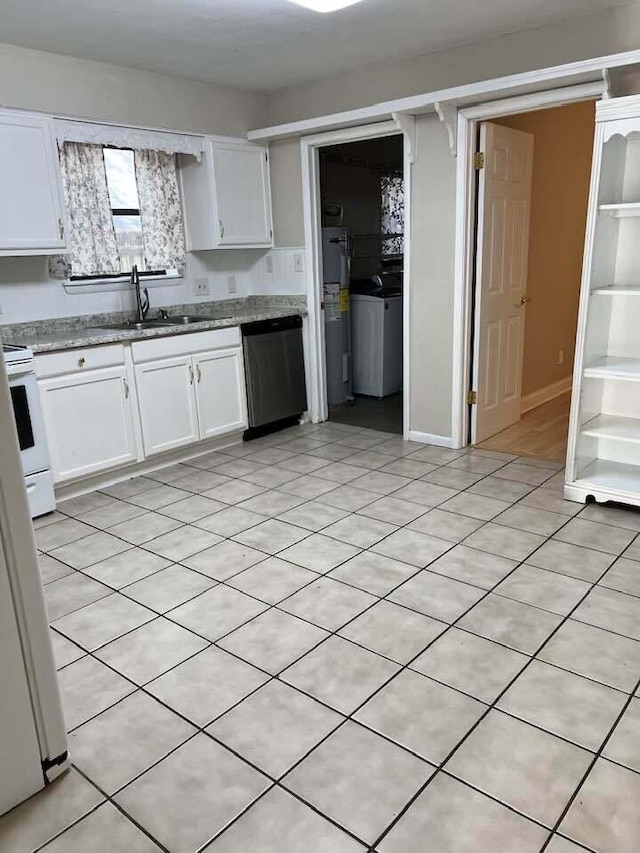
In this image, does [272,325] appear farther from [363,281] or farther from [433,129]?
[363,281]

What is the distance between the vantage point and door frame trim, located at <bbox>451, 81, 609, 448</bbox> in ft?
11.8

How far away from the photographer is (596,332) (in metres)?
3.39

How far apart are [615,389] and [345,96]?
2.71 meters

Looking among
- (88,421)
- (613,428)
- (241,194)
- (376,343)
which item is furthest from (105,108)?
(613,428)

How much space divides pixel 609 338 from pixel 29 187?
10.8ft

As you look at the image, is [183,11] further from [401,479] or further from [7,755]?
[7,755]

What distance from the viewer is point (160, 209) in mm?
4586

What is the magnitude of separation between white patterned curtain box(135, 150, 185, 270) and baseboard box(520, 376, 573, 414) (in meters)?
Answer: 2.90

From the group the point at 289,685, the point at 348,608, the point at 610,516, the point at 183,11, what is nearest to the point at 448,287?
the point at 610,516

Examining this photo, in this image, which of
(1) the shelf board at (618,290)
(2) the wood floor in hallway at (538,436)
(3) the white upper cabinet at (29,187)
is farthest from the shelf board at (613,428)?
(3) the white upper cabinet at (29,187)

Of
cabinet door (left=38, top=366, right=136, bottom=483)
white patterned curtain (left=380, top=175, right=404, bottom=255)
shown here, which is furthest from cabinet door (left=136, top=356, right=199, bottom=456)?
white patterned curtain (left=380, top=175, right=404, bottom=255)

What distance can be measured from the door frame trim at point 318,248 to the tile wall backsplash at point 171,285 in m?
0.12

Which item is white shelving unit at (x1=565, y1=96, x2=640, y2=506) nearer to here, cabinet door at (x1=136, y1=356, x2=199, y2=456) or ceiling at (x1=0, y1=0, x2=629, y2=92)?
ceiling at (x1=0, y1=0, x2=629, y2=92)

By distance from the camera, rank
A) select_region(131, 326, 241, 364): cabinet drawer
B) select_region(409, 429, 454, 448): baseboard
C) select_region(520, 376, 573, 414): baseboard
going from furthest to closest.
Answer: select_region(520, 376, 573, 414): baseboard < select_region(409, 429, 454, 448): baseboard < select_region(131, 326, 241, 364): cabinet drawer
